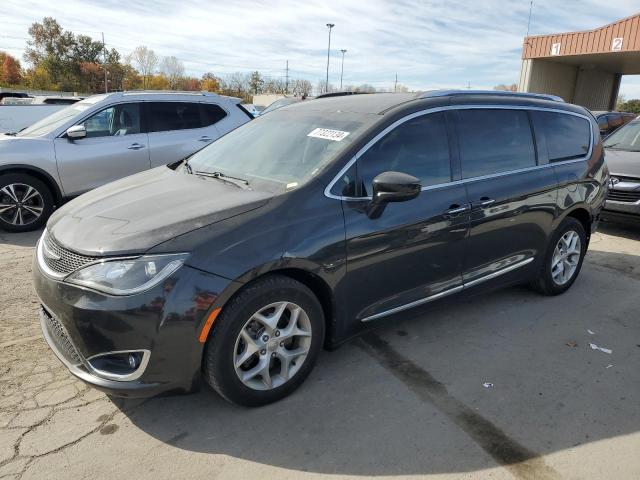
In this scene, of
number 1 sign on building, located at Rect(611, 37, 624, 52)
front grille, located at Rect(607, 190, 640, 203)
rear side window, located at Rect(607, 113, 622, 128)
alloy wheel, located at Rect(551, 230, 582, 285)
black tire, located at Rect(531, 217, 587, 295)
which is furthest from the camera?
number 1 sign on building, located at Rect(611, 37, 624, 52)

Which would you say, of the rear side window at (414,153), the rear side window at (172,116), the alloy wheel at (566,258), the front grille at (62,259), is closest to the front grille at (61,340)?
the front grille at (62,259)

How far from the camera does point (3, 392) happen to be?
3.01 meters

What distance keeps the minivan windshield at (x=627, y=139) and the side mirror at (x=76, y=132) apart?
7.95 m

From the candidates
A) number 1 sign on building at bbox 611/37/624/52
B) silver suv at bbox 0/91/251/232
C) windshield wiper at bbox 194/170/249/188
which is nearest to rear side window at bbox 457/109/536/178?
windshield wiper at bbox 194/170/249/188

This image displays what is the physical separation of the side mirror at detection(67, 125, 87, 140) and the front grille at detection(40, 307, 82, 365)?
4.40m

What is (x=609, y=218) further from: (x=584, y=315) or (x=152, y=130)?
(x=152, y=130)

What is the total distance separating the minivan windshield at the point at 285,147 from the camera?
10.4 feet

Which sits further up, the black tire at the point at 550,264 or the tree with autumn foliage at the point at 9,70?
the tree with autumn foliage at the point at 9,70

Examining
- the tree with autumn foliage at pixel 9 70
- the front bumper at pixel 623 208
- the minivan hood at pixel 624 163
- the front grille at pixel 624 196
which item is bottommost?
the front bumper at pixel 623 208

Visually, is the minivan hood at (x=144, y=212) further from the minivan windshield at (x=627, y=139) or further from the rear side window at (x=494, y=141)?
the minivan windshield at (x=627, y=139)

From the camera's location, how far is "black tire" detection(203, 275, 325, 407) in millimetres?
2586

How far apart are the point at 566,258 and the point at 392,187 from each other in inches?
107

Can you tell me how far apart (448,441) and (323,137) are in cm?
202

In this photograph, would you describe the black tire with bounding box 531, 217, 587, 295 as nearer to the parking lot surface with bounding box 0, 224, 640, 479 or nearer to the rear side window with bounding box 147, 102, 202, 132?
the parking lot surface with bounding box 0, 224, 640, 479
